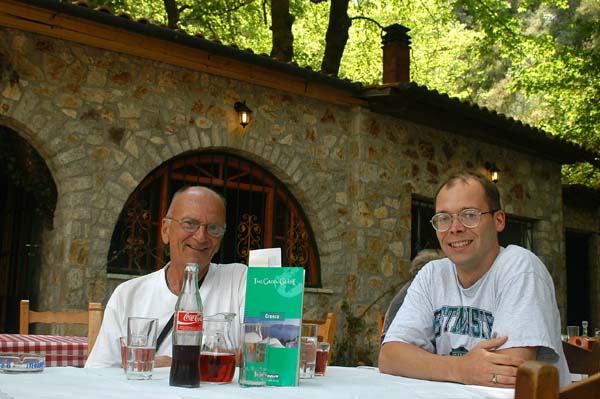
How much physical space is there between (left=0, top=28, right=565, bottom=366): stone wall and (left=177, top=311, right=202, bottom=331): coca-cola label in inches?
198

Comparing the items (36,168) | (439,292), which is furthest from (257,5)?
(439,292)

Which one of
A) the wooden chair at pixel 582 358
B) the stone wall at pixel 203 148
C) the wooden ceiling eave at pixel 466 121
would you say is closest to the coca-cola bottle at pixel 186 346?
the wooden chair at pixel 582 358

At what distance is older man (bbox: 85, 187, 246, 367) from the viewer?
278 cm

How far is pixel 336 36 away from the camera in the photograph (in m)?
11.7

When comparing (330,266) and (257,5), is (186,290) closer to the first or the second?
(330,266)

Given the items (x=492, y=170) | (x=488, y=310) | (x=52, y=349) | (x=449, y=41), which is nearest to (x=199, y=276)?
(x=488, y=310)

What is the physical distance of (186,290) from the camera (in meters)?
1.83

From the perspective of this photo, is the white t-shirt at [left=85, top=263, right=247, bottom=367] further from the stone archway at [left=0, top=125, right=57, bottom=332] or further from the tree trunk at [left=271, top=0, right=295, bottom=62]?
the tree trunk at [left=271, top=0, right=295, bottom=62]

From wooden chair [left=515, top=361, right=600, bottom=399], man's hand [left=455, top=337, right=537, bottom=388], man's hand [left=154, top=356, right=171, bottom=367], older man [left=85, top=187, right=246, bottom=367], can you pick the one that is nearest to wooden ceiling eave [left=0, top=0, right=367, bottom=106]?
older man [left=85, top=187, right=246, bottom=367]

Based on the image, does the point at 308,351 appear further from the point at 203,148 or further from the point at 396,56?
the point at 396,56

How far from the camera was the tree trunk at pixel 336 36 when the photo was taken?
37.9 ft

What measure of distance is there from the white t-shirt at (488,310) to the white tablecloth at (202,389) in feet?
1.10

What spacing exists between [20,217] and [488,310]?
663 cm

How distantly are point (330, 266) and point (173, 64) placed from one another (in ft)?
8.98
